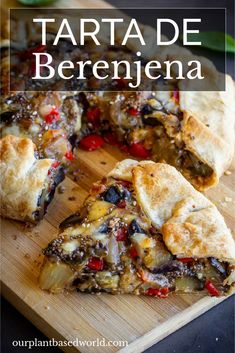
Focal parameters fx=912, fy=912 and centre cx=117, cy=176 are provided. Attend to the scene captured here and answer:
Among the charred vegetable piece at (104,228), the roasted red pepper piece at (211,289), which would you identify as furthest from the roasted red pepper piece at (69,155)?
the roasted red pepper piece at (211,289)

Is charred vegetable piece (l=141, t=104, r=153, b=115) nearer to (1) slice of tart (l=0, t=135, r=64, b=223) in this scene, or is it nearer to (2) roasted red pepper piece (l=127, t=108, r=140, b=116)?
(2) roasted red pepper piece (l=127, t=108, r=140, b=116)

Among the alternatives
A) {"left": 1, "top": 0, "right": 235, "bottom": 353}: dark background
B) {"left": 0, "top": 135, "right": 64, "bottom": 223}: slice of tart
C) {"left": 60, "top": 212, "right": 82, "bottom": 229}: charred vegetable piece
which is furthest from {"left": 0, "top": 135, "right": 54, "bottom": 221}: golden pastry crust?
{"left": 1, "top": 0, "right": 235, "bottom": 353}: dark background

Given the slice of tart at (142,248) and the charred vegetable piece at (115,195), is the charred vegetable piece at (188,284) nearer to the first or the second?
the slice of tart at (142,248)

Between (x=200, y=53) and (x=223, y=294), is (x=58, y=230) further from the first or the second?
(x=200, y=53)

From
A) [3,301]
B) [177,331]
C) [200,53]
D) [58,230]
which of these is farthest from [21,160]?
[200,53]

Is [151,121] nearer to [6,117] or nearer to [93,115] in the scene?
[93,115]

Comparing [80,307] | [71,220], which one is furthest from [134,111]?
[80,307]
